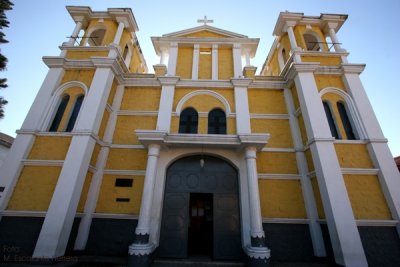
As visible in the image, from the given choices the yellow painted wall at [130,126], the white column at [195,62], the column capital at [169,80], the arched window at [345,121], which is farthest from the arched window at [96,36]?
the arched window at [345,121]

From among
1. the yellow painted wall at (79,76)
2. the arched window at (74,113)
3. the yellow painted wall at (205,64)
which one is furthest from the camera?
the yellow painted wall at (205,64)

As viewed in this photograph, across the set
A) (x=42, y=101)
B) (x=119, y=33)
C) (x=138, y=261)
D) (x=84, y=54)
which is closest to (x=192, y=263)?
(x=138, y=261)

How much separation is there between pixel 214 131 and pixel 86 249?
677 cm

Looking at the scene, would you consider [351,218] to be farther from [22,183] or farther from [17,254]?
[22,183]

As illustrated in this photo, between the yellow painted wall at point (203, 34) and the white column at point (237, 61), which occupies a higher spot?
the yellow painted wall at point (203, 34)

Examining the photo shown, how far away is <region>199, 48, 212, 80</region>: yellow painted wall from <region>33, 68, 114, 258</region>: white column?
4780 mm

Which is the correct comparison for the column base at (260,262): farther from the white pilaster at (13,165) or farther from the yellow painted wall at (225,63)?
the white pilaster at (13,165)

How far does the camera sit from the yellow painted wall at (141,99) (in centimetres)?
906

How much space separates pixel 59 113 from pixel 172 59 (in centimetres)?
606

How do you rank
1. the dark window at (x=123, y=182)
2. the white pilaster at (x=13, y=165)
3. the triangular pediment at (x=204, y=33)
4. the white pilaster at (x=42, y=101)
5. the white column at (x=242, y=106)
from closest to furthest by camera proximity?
the white pilaster at (x=13, y=165) < the white pilaster at (x=42, y=101) < the dark window at (x=123, y=182) < the white column at (x=242, y=106) < the triangular pediment at (x=204, y=33)

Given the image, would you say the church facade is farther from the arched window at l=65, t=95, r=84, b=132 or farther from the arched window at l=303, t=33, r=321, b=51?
the arched window at l=303, t=33, r=321, b=51

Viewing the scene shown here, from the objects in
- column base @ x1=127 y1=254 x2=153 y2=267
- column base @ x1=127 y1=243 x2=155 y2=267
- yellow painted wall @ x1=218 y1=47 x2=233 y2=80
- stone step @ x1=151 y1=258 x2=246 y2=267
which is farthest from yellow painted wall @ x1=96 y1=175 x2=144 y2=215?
yellow painted wall @ x1=218 y1=47 x2=233 y2=80

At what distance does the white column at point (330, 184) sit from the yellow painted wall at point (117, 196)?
271 inches

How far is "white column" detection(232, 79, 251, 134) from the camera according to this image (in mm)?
8195
